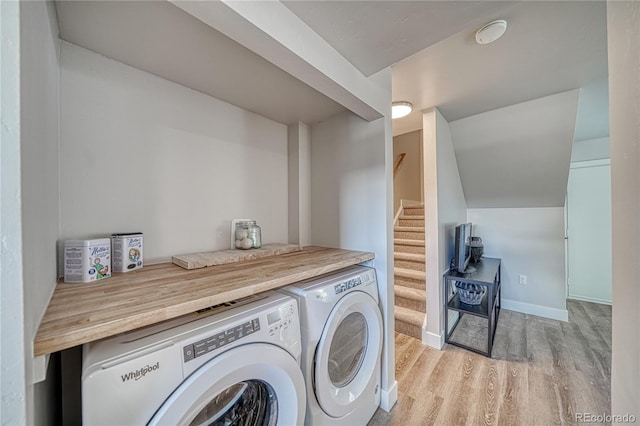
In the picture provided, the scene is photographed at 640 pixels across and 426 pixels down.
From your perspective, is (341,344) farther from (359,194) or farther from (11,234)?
(11,234)

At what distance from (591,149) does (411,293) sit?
313 cm

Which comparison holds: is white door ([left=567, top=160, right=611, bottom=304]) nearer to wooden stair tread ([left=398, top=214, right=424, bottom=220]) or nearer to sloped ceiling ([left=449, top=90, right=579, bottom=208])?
sloped ceiling ([left=449, top=90, right=579, bottom=208])

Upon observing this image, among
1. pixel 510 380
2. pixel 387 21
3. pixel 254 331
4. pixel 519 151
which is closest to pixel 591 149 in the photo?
pixel 519 151

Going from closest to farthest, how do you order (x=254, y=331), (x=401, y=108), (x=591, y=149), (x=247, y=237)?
(x=254, y=331), (x=247, y=237), (x=401, y=108), (x=591, y=149)

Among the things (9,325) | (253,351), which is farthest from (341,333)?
(9,325)

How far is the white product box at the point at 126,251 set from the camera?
98 cm

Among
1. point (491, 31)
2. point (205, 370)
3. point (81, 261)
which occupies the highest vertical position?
point (491, 31)

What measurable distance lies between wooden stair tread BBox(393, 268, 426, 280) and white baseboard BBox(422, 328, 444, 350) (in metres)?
0.53

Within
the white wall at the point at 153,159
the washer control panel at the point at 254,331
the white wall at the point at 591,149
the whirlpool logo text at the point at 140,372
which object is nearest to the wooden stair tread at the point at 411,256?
the white wall at the point at 153,159

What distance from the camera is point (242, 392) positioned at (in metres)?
0.86

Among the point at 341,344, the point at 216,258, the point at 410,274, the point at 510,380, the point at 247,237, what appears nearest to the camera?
the point at 216,258

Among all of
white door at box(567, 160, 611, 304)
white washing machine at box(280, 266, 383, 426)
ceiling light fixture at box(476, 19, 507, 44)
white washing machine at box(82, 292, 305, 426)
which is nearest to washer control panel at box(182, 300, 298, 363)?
white washing machine at box(82, 292, 305, 426)

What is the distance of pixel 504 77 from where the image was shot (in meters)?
1.66

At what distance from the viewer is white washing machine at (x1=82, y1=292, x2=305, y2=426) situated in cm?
54
